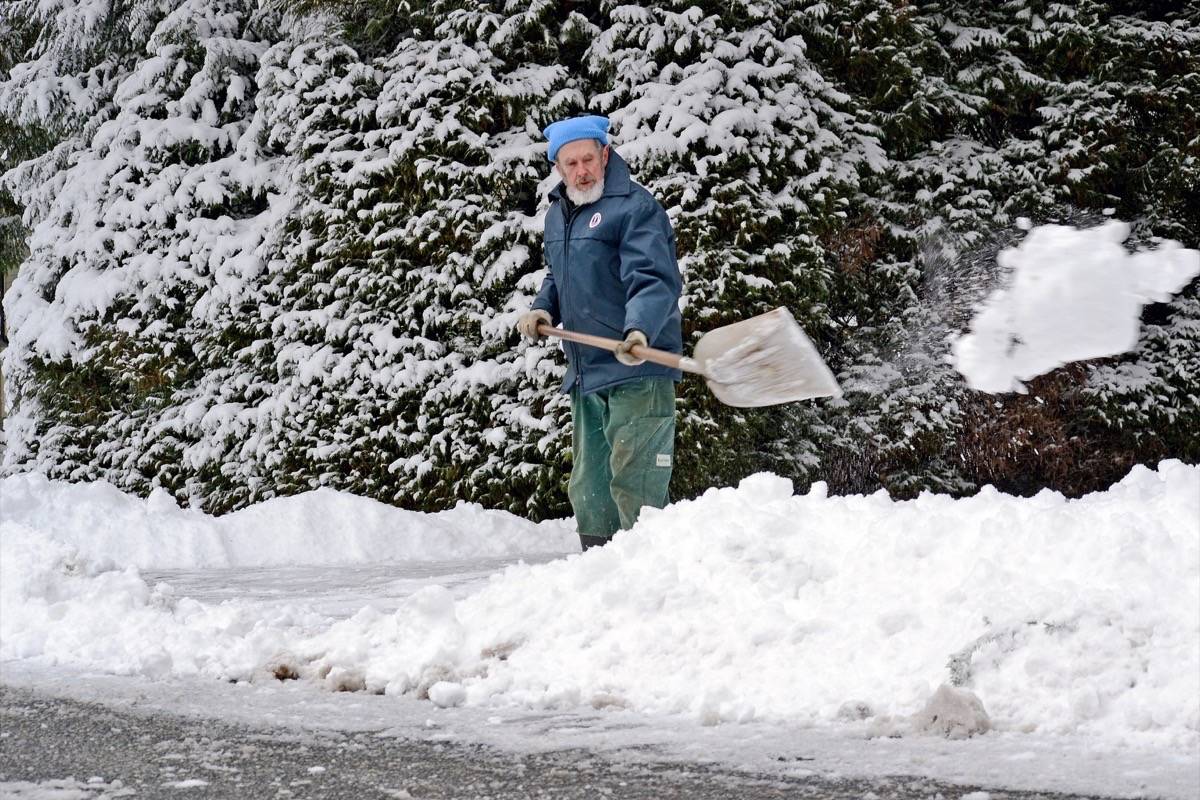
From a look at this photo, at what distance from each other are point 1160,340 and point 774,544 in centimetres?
616

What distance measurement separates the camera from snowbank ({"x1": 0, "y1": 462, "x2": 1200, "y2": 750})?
134 inches

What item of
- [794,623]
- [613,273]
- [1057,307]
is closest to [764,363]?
[613,273]

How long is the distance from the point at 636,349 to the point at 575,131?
97cm

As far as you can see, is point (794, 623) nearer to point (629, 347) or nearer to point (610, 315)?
point (629, 347)

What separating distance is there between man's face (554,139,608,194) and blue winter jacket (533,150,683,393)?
6 centimetres

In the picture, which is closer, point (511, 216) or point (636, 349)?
point (636, 349)

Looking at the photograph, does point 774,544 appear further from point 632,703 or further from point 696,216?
point 696,216

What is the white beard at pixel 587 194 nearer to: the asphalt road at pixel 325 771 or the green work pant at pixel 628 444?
the green work pant at pixel 628 444

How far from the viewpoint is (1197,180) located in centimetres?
930

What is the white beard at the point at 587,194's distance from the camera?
5.56 meters

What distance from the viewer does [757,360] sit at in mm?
5273

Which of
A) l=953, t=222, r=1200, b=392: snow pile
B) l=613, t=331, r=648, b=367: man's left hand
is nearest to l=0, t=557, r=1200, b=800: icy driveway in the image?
l=613, t=331, r=648, b=367: man's left hand

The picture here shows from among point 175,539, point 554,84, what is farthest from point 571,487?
point 554,84

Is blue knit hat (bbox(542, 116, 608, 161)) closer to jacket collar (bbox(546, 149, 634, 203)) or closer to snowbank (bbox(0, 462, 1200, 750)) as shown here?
jacket collar (bbox(546, 149, 634, 203))
